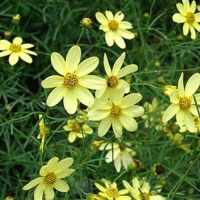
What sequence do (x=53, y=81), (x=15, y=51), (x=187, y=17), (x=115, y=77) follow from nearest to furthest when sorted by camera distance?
(x=53, y=81) < (x=115, y=77) < (x=15, y=51) < (x=187, y=17)

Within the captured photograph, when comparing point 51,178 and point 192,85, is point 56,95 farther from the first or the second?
point 192,85

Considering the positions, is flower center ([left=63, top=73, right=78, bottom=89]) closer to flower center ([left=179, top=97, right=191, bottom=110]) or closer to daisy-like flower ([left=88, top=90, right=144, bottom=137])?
daisy-like flower ([left=88, top=90, right=144, bottom=137])

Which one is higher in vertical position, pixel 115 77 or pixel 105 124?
pixel 115 77

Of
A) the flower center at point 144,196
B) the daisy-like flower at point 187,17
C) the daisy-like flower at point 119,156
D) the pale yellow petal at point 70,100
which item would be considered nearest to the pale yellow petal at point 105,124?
the pale yellow petal at point 70,100

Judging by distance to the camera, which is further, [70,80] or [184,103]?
[184,103]

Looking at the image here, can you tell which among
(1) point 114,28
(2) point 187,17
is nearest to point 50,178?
(1) point 114,28
